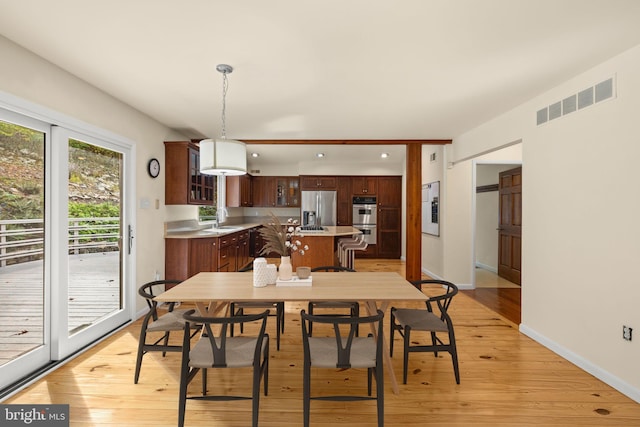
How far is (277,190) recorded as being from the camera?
8.33 metres

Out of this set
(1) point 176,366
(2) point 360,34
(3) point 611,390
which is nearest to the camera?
(2) point 360,34

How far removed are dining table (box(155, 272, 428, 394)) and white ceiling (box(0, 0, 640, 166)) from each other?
174 centimetres

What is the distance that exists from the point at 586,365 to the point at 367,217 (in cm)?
548

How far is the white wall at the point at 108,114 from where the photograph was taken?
7.37ft

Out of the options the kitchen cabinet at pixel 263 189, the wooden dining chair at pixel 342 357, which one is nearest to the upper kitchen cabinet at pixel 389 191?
the kitchen cabinet at pixel 263 189

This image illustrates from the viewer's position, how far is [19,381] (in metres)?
2.32

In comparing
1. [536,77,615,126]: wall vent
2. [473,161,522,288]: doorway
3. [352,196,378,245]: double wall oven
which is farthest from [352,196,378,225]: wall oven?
[536,77,615,126]: wall vent

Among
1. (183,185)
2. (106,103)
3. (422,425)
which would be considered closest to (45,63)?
(106,103)

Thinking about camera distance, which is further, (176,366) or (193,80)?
(193,80)

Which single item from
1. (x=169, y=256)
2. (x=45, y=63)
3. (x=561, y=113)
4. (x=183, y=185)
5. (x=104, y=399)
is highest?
(x=45, y=63)

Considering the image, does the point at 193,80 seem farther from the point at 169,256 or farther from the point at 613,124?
the point at 613,124

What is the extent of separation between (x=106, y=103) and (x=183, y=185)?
56.6 inches

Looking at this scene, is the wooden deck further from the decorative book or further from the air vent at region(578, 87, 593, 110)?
the air vent at region(578, 87, 593, 110)

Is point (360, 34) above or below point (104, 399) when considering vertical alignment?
above
